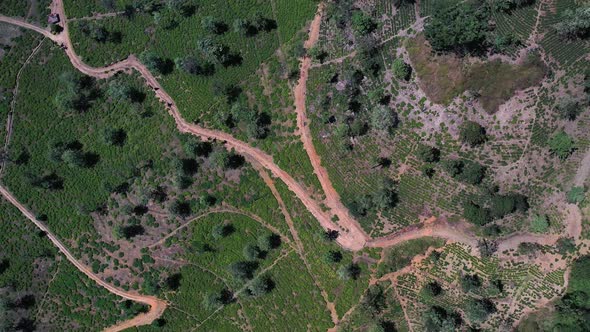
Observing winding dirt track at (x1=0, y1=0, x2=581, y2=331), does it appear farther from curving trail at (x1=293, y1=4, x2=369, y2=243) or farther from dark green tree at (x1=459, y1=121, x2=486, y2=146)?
dark green tree at (x1=459, y1=121, x2=486, y2=146)

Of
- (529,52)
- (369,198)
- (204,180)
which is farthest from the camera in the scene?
(204,180)

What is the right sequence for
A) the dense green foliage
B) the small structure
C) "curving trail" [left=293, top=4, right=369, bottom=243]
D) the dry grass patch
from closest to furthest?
the dense green foliage
the dry grass patch
"curving trail" [left=293, top=4, right=369, bottom=243]
the small structure

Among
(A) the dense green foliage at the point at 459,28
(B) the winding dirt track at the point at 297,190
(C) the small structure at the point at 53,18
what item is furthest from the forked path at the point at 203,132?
(A) the dense green foliage at the point at 459,28

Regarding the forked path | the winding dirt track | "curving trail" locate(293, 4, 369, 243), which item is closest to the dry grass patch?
"curving trail" locate(293, 4, 369, 243)

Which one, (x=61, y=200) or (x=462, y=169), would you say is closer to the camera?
(x=462, y=169)

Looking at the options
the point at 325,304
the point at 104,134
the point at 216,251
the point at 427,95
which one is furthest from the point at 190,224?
the point at 427,95

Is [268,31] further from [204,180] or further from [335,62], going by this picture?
[204,180]

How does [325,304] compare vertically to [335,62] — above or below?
below

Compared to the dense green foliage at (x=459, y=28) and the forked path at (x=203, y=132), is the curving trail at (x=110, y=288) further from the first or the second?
the dense green foliage at (x=459, y=28)
